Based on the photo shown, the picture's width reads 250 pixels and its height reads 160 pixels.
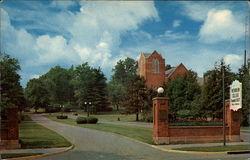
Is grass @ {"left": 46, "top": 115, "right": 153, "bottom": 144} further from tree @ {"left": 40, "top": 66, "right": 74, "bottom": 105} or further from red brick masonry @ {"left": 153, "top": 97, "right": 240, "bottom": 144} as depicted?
tree @ {"left": 40, "top": 66, "right": 74, "bottom": 105}

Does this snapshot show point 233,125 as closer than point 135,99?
Yes

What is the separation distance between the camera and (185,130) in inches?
609

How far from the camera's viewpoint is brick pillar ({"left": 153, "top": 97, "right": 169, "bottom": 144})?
48.5ft

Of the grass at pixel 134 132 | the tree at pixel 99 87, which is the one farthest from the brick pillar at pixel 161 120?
the tree at pixel 99 87

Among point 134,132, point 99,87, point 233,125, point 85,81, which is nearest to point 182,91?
point 99,87

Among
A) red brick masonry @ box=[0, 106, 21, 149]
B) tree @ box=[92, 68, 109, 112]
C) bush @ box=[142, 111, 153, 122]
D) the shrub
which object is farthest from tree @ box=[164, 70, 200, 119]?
red brick masonry @ box=[0, 106, 21, 149]

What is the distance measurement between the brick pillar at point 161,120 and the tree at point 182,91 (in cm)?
1886

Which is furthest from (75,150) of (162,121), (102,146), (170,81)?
(170,81)

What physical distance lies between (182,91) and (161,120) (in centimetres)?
2114

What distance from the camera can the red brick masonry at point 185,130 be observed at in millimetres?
14836

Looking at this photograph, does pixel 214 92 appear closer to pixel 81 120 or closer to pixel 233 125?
pixel 233 125

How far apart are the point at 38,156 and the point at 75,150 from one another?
2230 mm

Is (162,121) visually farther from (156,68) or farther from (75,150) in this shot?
(75,150)

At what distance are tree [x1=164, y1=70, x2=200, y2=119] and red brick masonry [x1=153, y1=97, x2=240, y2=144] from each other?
1727cm
